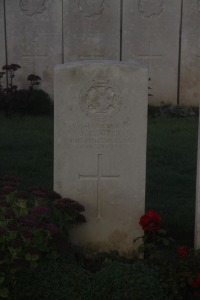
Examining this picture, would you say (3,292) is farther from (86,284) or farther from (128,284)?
(128,284)

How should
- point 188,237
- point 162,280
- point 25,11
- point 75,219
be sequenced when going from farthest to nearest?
point 25,11, point 188,237, point 75,219, point 162,280

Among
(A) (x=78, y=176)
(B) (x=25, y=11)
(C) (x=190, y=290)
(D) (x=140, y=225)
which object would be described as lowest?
(C) (x=190, y=290)

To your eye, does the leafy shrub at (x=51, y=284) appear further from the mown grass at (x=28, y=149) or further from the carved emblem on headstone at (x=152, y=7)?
the carved emblem on headstone at (x=152, y=7)

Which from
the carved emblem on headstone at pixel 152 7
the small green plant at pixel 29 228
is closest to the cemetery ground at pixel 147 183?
the small green plant at pixel 29 228

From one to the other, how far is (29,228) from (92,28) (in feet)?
25.9

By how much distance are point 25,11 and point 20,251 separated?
8.38m

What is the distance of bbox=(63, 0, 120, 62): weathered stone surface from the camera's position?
37.3ft

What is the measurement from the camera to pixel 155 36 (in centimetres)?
1145

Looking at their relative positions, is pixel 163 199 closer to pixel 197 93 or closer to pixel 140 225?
pixel 140 225

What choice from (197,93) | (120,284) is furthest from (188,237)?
(197,93)

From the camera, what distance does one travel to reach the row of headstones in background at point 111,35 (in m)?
11.4

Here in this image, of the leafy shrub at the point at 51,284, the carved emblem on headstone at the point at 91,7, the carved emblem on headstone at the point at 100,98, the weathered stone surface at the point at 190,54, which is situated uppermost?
the carved emblem on headstone at the point at 91,7

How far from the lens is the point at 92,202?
16.2ft

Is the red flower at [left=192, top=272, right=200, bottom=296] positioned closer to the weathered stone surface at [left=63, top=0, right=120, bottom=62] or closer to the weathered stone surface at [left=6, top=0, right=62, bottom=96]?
the weathered stone surface at [left=63, top=0, right=120, bottom=62]
